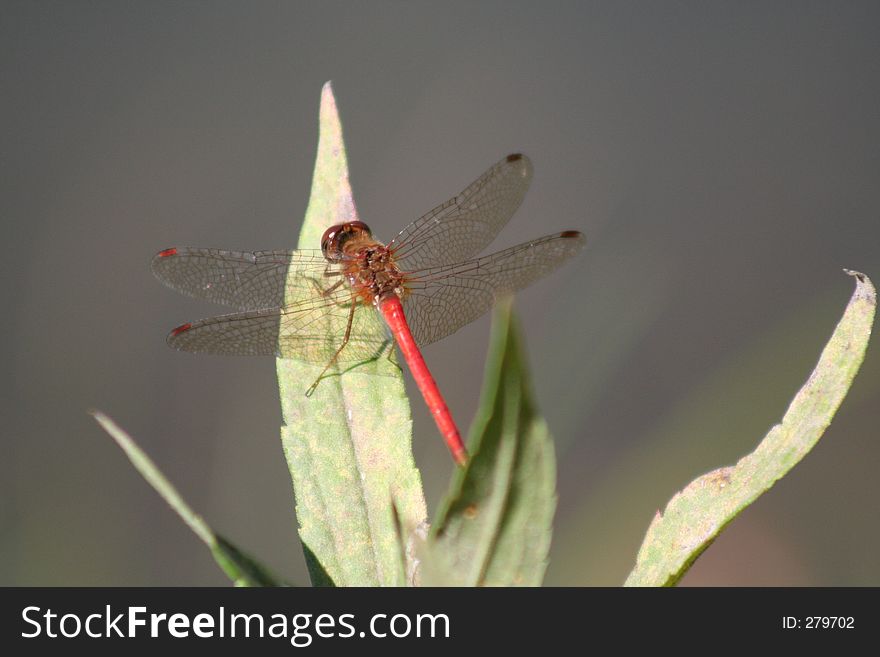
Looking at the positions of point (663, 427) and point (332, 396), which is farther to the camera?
point (663, 427)

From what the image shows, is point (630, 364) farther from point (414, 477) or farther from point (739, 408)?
point (414, 477)

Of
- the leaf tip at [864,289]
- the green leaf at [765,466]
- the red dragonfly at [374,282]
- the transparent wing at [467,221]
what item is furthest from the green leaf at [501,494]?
the transparent wing at [467,221]

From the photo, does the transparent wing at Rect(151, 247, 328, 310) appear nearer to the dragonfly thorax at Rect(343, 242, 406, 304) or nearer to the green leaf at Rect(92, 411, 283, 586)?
the dragonfly thorax at Rect(343, 242, 406, 304)

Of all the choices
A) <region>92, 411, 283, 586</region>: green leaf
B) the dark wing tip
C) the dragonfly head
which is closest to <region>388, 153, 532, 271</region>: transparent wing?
the dragonfly head

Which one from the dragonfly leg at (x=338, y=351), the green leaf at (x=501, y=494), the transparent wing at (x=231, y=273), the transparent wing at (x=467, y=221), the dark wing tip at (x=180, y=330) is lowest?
the green leaf at (x=501, y=494)

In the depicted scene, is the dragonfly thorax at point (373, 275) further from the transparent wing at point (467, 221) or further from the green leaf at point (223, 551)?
the green leaf at point (223, 551)

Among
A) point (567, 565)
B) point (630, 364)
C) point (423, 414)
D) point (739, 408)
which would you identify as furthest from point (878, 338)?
point (423, 414)
